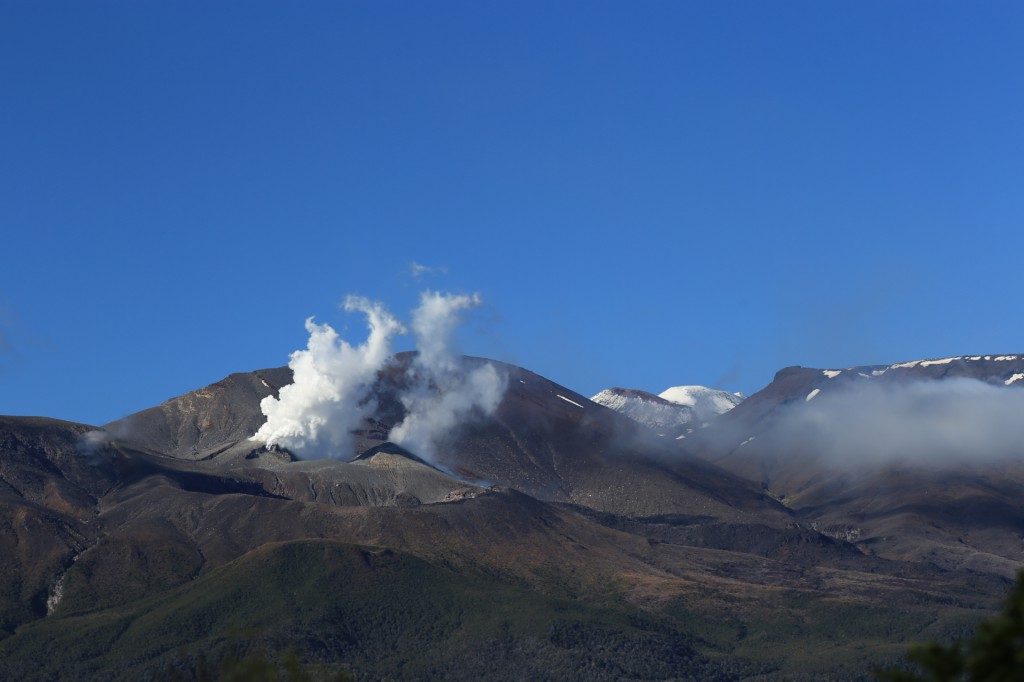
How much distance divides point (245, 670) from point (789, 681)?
16491 centimetres

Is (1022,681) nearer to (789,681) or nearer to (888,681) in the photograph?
(888,681)

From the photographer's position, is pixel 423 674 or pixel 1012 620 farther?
pixel 423 674

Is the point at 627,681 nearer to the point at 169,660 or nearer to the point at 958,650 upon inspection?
the point at 169,660

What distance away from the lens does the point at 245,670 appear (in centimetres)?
4212

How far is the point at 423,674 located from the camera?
198375 mm

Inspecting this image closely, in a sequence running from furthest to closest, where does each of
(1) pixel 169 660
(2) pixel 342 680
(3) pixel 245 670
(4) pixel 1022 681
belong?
(1) pixel 169 660 < (2) pixel 342 680 < (3) pixel 245 670 < (4) pixel 1022 681

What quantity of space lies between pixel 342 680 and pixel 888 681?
75.6 ft

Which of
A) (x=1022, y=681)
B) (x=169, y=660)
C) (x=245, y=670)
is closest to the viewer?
(x=1022, y=681)

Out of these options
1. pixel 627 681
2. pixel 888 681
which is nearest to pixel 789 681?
pixel 627 681

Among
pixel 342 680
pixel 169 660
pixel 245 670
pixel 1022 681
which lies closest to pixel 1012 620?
pixel 1022 681

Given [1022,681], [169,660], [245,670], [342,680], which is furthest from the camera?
[169,660]

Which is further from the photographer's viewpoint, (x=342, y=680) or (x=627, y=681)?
(x=627, y=681)

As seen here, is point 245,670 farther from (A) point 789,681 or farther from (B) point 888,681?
(A) point 789,681

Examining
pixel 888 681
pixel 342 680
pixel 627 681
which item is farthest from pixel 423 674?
pixel 888 681
